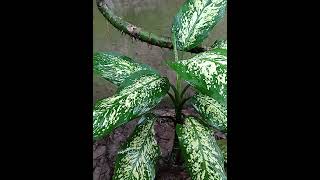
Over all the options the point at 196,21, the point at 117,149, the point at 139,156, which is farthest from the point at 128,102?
the point at 117,149

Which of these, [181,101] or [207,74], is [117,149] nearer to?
[181,101]

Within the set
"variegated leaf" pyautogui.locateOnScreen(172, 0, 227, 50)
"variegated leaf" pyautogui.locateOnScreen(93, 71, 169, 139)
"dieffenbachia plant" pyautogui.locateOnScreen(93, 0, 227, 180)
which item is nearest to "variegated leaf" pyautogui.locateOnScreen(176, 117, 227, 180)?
"dieffenbachia plant" pyautogui.locateOnScreen(93, 0, 227, 180)

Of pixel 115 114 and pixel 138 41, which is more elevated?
pixel 138 41

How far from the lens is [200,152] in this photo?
1.09 metres

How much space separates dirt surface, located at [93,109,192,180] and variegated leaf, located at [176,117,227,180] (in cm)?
27

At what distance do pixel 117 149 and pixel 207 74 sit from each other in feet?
2.54

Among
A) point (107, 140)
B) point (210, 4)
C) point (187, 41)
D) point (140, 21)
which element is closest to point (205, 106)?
point (187, 41)

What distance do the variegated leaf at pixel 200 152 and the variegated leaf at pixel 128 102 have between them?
5.5 inches

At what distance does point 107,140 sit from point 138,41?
1.44 ft

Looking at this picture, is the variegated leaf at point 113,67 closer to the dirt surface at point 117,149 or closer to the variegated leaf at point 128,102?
the variegated leaf at point 128,102

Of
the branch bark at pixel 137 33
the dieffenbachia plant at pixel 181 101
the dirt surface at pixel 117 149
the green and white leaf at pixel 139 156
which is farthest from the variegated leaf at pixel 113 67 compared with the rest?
the branch bark at pixel 137 33
